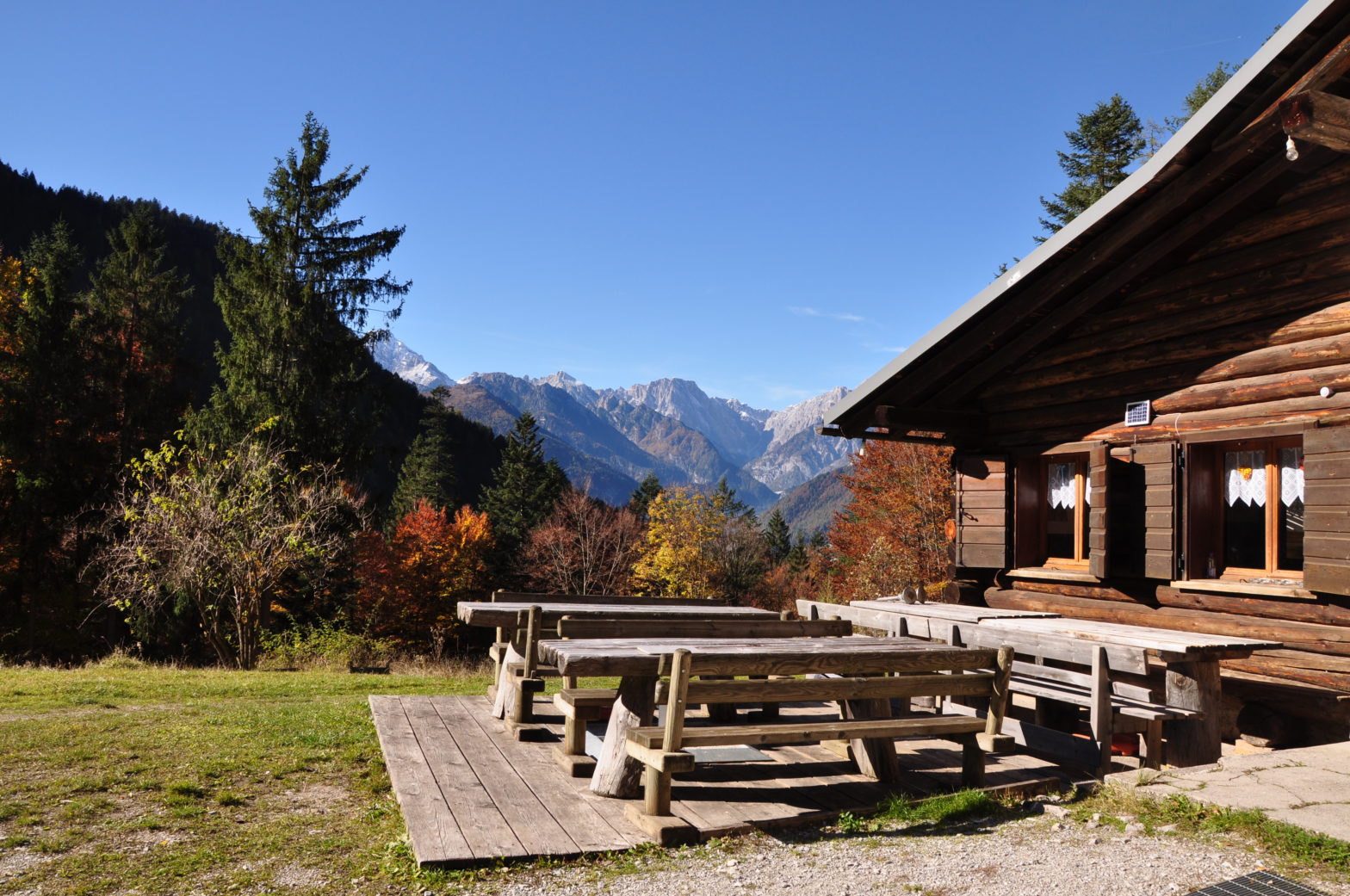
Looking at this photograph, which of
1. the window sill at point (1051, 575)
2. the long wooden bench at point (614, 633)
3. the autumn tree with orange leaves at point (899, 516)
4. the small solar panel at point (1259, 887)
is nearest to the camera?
the small solar panel at point (1259, 887)

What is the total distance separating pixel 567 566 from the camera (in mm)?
46375

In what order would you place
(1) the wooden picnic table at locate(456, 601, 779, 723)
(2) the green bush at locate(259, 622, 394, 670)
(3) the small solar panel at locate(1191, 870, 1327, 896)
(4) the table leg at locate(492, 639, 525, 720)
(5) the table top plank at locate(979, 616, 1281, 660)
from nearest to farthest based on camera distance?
(3) the small solar panel at locate(1191, 870, 1327, 896)
(5) the table top plank at locate(979, 616, 1281, 660)
(1) the wooden picnic table at locate(456, 601, 779, 723)
(4) the table leg at locate(492, 639, 525, 720)
(2) the green bush at locate(259, 622, 394, 670)

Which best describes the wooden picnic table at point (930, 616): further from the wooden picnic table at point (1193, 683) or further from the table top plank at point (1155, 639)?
the wooden picnic table at point (1193, 683)

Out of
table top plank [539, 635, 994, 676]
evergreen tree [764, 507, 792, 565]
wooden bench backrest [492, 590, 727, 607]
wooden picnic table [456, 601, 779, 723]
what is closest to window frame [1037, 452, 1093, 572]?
wooden picnic table [456, 601, 779, 723]

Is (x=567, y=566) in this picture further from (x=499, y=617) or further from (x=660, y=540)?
(x=499, y=617)

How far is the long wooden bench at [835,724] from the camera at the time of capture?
505cm

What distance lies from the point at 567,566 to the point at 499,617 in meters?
38.7

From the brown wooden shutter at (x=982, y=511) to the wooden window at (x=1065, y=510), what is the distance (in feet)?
1.52

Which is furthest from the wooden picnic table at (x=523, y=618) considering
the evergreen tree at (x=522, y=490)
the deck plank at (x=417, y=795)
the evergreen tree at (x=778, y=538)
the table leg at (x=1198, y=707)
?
the evergreen tree at (x=778, y=538)

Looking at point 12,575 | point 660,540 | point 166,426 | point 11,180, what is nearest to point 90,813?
point 12,575

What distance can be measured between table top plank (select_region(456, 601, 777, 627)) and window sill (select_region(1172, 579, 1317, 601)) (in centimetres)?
385

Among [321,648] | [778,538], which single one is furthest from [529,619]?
[778,538]

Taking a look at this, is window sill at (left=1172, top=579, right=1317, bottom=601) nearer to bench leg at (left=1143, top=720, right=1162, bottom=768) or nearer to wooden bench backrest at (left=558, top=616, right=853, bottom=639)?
bench leg at (left=1143, top=720, right=1162, bottom=768)

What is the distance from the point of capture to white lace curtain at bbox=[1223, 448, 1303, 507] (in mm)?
7820
